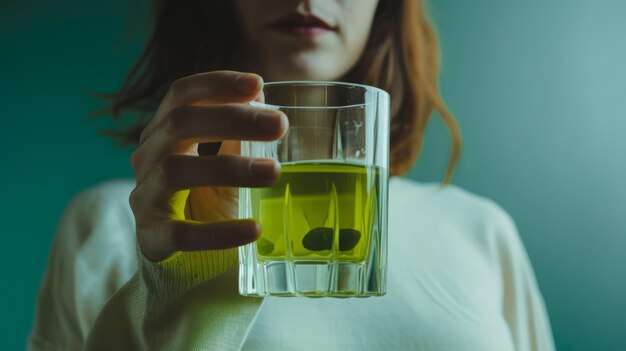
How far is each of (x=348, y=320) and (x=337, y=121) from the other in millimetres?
511

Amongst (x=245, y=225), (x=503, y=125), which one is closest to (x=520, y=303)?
(x=503, y=125)

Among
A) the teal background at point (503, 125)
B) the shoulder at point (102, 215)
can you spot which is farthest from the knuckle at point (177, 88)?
the teal background at point (503, 125)

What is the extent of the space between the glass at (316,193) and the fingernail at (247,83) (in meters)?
0.03

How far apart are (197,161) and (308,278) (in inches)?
5.0

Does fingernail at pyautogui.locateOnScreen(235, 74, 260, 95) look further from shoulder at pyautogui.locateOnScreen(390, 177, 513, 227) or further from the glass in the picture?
shoulder at pyautogui.locateOnScreen(390, 177, 513, 227)

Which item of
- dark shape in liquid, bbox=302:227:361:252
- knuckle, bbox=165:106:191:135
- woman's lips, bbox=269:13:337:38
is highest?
woman's lips, bbox=269:13:337:38

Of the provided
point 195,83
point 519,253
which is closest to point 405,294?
point 519,253

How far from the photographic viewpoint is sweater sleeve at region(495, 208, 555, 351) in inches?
48.0

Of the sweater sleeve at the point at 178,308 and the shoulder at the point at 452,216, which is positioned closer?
the sweater sleeve at the point at 178,308

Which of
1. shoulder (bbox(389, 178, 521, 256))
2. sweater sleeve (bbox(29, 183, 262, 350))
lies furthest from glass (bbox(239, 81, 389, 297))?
shoulder (bbox(389, 178, 521, 256))

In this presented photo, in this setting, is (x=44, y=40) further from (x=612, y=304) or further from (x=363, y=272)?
(x=612, y=304)

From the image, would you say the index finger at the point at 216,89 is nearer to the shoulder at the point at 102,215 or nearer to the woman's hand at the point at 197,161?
the woman's hand at the point at 197,161

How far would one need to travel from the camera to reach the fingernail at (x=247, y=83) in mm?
506

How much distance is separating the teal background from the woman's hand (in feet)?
3.08
